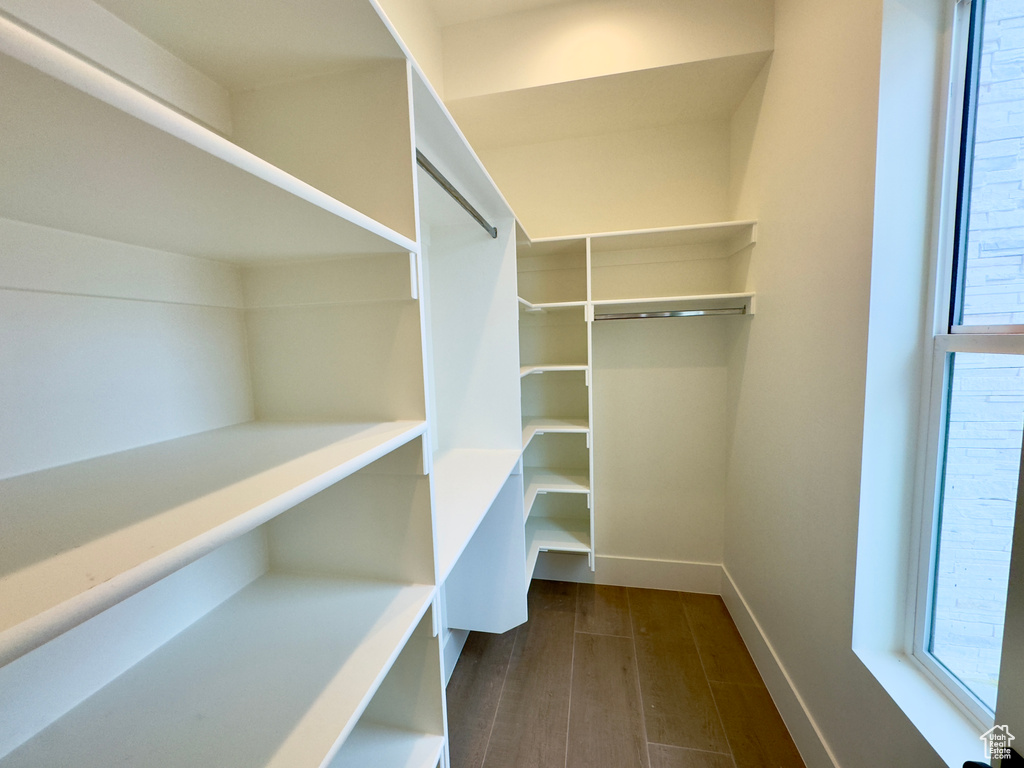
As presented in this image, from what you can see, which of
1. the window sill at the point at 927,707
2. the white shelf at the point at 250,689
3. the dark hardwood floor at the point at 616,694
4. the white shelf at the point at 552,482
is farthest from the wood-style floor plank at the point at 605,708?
the white shelf at the point at 250,689

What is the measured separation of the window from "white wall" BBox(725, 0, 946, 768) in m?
0.19

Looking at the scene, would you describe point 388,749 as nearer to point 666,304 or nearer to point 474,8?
point 666,304

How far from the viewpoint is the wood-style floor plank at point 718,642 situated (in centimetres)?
186

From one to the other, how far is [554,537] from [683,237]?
1824 mm

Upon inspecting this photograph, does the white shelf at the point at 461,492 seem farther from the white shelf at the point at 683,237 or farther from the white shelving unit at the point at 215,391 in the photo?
the white shelf at the point at 683,237

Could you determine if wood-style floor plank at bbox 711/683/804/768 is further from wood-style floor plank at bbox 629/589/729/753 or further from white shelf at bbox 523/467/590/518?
white shelf at bbox 523/467/590/518

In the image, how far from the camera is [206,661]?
0.72 metres

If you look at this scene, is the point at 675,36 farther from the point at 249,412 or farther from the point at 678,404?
the point at 249,412

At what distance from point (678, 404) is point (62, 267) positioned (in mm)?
2481

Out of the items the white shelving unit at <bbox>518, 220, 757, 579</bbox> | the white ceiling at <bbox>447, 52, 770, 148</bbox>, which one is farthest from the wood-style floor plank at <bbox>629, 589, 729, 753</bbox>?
the white ceiling at <bbox>447, 52, 770, 148</bbox>

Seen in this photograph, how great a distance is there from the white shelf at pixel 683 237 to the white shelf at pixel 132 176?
161 centimetres

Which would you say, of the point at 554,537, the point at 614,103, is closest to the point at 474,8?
the point at 614,103

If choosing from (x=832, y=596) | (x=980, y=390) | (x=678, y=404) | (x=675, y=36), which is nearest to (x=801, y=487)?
(x=832, y=596)

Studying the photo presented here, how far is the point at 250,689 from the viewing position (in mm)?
670
